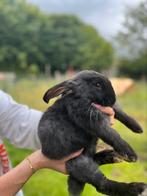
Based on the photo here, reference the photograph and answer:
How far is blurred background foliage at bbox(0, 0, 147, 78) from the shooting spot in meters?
42.3

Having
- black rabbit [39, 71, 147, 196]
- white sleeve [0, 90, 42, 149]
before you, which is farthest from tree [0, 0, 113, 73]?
black rabbit [39, 71, 147, 196]

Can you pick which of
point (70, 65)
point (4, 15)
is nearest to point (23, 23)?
point (4, 15)

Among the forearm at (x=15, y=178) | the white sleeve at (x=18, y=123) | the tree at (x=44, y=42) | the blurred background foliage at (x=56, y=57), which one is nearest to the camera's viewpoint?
the forearm at (x=15, y=178)

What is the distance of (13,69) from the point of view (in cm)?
4397

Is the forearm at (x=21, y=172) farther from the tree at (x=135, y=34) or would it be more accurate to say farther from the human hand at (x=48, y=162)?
the tree at (x=135, y=34)

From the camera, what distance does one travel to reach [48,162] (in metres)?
2.53

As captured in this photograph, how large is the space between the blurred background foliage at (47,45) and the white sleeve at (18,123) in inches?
1094

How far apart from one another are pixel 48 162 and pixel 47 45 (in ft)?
166

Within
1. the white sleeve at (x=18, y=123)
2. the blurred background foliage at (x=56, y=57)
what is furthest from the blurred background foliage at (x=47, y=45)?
the white sleeve at (x=18, y=123)

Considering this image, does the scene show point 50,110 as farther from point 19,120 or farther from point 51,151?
point 19,120

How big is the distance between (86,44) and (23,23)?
18.2 metres

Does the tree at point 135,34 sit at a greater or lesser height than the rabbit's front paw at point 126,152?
lesser

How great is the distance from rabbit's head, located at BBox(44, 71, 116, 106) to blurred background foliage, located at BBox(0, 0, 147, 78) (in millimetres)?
28270

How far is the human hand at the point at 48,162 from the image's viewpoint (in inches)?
95.5
